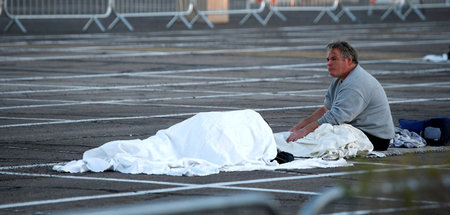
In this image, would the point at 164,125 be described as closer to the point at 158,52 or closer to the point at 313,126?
the point at 313,126

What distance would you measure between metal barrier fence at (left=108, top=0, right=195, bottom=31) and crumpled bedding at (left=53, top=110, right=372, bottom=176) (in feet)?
65.2

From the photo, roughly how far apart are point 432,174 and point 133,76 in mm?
13107

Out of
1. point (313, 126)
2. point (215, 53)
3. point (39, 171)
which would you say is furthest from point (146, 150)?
point (215, 53)

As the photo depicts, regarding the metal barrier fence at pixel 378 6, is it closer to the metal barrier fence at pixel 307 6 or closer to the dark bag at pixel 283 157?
the metal barrier fence at pixel 307 6

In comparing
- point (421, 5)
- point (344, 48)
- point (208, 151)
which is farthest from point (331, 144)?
point (421, 5)

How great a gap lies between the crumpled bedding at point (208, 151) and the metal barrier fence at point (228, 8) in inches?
845

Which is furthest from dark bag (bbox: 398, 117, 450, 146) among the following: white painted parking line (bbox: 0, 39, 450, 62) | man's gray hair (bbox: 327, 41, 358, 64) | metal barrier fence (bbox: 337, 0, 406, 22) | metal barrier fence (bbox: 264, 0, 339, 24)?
metal barrier fence (bbox: 337, 0, 406, 22)

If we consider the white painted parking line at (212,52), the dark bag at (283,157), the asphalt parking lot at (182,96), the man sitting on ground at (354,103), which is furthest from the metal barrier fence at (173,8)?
the dark bag at (283,157)

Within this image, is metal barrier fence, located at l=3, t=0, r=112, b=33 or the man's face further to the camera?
metal barrier fence, located at l=3, t=0, r=112, b=33

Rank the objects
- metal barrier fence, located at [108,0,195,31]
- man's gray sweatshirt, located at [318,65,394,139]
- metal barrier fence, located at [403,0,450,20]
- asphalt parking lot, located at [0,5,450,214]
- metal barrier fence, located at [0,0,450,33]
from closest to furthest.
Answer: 1. asphalt parking lot, located at [0,5,450,214]
2. man's gray sweatshirt, located at [318,65,394,139]
3. metal barrier fence, located at [0,0,450,33]
4. metal barrier fence, located at [108,0,195,31]
5. metal barrier fence, located at [403,0,450,20]

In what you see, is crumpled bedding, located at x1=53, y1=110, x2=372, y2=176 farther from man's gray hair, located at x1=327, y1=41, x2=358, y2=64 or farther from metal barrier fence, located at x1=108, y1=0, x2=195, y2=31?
metal barrier fence, located at x1=108, y1=0, x2=195, y2=31

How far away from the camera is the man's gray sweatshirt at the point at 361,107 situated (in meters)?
9.23

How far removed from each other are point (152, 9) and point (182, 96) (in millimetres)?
16324

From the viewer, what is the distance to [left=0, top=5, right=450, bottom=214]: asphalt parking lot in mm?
7266
